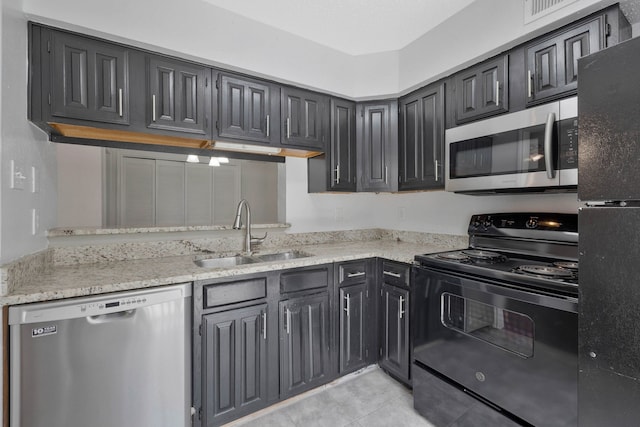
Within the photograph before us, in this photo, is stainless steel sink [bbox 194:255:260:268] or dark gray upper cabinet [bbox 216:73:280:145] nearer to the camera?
dark gray upper cabinet [bbox 216:73:280:145]

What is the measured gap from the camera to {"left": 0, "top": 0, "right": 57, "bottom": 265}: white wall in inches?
47.6

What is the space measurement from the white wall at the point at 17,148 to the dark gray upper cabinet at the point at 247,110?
93 cm

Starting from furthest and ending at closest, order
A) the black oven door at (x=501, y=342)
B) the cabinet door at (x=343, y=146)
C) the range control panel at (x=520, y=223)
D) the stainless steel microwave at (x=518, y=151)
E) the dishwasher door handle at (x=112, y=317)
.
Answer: the cabinet door at (x=343, y=146), the range control panel at (x=520, y=223), the stainless steel microwave at (x=518, y=151), the dishwasher door handle at (x=112, y=317), the black oven door at (x=501, y=342)

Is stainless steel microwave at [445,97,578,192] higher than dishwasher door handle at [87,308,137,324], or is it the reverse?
stainless steel microwave at [445,97,578,192]

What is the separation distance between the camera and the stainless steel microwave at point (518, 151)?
1.45 m

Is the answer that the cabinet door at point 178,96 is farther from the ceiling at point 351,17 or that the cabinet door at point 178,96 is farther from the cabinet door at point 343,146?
the cabinet door at point 343,146

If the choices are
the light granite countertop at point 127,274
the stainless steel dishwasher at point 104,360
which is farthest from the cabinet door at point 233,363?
the light granite countertop at point 127,274

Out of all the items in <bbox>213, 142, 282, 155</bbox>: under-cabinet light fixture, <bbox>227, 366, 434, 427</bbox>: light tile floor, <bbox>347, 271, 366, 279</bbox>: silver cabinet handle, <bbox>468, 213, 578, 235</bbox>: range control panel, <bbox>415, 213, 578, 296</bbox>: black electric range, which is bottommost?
<bbox>227, 366, 434, 427</bbox>: light tile floor

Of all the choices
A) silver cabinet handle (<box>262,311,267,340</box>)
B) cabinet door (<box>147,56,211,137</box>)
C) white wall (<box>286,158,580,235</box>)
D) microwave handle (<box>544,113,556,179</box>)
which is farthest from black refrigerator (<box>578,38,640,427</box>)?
cabinet door (<box>147,56,211,137</box>)

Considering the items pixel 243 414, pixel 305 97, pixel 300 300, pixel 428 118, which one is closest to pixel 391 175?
pixel 428 118

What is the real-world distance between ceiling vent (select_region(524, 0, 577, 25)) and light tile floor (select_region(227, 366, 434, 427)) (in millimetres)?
2399

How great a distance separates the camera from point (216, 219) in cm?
399

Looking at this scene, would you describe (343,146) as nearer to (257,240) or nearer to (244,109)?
(244,109)

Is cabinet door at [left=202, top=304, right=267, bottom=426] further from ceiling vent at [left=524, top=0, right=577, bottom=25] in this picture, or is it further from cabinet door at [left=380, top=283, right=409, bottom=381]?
ceiling vent at [left=524, top=0, right=577, bottom=25]
